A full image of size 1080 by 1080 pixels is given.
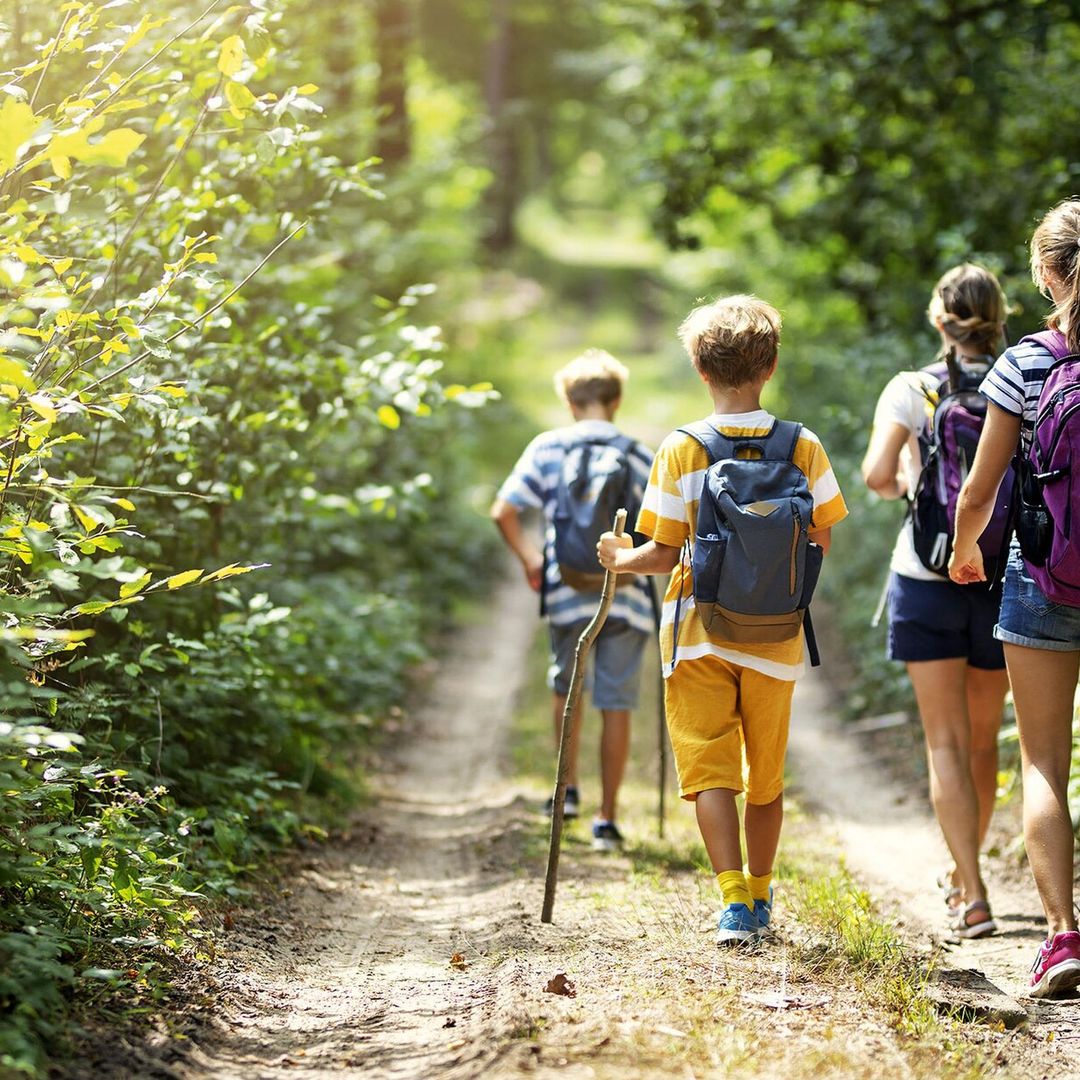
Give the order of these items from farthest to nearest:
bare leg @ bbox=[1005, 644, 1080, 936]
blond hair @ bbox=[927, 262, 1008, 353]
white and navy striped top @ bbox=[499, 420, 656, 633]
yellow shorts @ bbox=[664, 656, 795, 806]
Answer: white and navy striped top @ bbox=[499, 420, 656, 633]
blond hair @ bbox=[927, 262, 1008, 353]
yellow shorts @ bbox=[664, 656, 795, 806]
bare leg @ bbox=[1005, 644, 1080, 936]

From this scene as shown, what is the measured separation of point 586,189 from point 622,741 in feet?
173

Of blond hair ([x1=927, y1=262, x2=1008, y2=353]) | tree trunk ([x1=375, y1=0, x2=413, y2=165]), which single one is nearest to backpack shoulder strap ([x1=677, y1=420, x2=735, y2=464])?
blond hair ([x1=927, y1=262, x2=1008, y2=353])

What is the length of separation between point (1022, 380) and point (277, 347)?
409cm

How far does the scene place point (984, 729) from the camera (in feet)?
17.7

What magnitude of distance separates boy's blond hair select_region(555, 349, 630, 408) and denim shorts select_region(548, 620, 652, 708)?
1.09 meters

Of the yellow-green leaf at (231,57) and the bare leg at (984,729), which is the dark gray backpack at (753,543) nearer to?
the bare leg at (984,729)

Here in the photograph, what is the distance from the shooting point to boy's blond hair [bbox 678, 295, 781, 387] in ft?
14.1

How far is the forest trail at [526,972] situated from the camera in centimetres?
336

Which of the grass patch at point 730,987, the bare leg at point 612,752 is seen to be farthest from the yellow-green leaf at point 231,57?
the bare leg at point 612,752

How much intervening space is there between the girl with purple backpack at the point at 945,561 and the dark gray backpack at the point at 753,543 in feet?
3.06

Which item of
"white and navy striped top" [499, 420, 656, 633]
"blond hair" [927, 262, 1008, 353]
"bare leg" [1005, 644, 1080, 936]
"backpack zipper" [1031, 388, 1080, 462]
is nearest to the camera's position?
"backpack zipper" [1031, 388, 1080, 462]

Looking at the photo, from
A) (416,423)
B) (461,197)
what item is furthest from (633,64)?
(416,423)

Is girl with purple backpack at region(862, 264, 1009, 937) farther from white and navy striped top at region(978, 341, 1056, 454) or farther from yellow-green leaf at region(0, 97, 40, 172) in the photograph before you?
yellow-green leaf at region(0, 97, 40, 172)

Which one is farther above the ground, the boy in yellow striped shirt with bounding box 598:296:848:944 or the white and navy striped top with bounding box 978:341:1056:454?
the white and navy striped top with bounding box 978:341:1056:454
